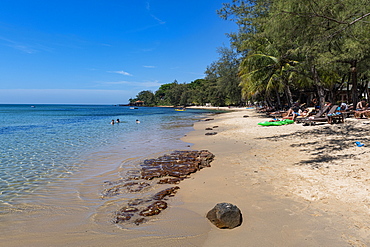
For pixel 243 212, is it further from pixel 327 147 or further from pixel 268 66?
pixel 268 66

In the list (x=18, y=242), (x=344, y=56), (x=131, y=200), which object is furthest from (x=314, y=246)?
(x=344, y=56)

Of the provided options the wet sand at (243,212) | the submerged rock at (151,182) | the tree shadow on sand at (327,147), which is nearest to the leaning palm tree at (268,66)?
the tree shadow on sand at (327,147)

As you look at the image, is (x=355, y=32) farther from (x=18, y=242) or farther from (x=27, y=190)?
(x=27, y=190)

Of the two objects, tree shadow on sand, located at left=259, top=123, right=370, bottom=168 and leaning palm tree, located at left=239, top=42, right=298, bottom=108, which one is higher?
leaning palm tree, located at left=239, top=42, right=298, bottom=108

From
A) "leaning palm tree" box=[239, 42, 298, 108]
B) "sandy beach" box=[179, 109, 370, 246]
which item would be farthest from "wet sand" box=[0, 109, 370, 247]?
"leaning palm tree" box=[239, 42, 298, 108]

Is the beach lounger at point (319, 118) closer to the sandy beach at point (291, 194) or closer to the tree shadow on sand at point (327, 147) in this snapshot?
the tree shadow on sand at point (327, 147)

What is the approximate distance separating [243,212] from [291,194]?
3.97ft

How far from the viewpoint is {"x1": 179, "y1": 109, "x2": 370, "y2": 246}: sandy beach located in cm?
316

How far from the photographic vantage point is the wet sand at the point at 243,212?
10.6ft

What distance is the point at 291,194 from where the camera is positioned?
447cm

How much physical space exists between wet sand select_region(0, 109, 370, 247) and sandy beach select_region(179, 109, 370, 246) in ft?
0.04

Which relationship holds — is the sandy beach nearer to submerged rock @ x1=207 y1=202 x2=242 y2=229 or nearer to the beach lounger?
submerged rock @ x1=207 y1=202 x2=242 y2=229

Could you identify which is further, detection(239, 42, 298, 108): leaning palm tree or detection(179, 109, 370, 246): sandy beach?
detection(239, 42, 298, 108): leaning palm tree

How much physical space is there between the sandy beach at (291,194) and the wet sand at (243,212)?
13 millimetres
